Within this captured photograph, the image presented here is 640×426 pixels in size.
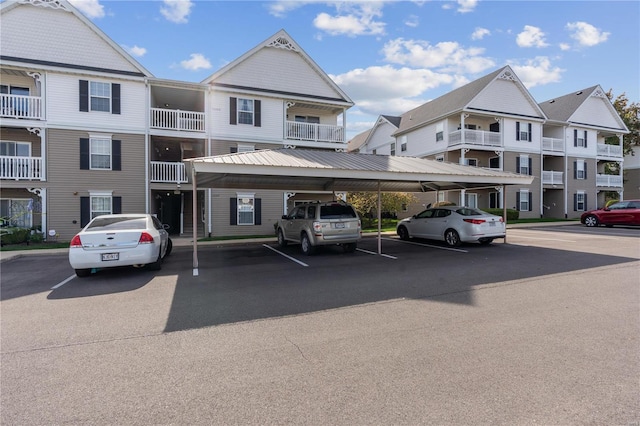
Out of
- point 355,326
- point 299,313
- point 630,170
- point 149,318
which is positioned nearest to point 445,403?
point 355,326

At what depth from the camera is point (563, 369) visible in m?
3.44

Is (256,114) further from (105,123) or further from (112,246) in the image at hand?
(112,246)

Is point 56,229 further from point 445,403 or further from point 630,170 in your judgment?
point 630,170

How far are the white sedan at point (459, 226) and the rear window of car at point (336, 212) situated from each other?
3920mm

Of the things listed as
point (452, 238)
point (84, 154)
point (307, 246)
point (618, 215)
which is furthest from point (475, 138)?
point (84, 154)

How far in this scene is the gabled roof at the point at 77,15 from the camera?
51.4ft

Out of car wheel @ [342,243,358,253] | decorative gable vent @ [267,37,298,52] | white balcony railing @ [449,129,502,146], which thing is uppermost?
decorative gable vent @ [267,37,298,52]

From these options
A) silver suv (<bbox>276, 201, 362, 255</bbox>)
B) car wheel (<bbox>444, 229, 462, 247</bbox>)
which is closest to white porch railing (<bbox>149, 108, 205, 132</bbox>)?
silver suv (<bbox>276, 201, 362, 255</bbox>)

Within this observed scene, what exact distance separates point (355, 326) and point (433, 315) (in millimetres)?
1269

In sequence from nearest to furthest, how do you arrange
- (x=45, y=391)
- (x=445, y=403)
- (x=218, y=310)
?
(x=445, y=403) < (x=45, y=391) < (x=218, y=310)

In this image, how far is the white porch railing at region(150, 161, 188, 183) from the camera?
17.6 m

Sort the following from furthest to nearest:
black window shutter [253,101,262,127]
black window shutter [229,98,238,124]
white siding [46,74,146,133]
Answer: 1. black window shutter [253,101,262,127]
2. black window shutter [229,98,238,124]
3. white siding [46,74,146,133]

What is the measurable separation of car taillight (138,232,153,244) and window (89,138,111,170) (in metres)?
11.0

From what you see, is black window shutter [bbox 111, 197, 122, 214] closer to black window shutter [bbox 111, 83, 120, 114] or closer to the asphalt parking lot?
A: black window shutter [bbox 111, 83, 120, 114]
